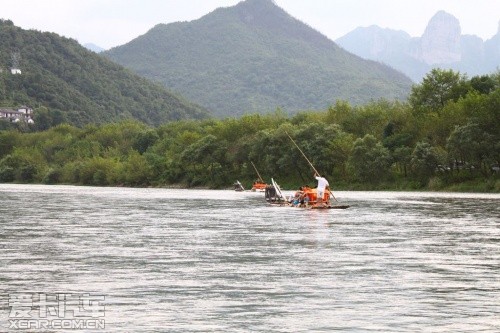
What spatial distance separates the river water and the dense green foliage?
53.0 meters

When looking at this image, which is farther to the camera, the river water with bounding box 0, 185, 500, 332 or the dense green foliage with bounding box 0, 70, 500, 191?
the dense green foliage with bounding box 0, 70, 500, 191

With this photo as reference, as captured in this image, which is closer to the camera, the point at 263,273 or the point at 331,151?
the point at 263,273

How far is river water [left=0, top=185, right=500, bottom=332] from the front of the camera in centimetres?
1515

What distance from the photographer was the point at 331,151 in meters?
107

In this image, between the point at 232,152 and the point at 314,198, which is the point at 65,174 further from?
the point at 314,198

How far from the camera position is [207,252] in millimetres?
26125

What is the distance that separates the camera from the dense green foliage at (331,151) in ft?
299

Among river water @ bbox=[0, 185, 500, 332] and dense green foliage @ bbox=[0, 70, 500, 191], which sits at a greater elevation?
dense green foliage @ bbox=[0, 70, 500, 191]

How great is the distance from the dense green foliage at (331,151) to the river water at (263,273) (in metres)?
53.0

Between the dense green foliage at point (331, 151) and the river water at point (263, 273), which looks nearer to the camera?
the river water at point (263, 273)

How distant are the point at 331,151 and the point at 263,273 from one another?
Result: 86.6 m

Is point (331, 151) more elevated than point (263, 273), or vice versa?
point (331, 151)

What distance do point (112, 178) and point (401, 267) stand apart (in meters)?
119

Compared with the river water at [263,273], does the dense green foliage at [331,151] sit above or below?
above
